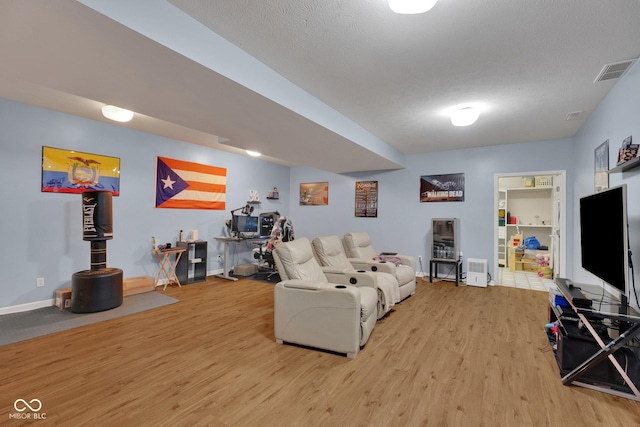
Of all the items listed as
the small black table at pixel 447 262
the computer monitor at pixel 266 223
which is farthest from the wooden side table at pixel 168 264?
the small black table at pixel 447 262

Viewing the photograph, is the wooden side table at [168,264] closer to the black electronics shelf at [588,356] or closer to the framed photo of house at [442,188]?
the framed photo of house at [442,188]

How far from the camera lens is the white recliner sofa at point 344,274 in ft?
11.4

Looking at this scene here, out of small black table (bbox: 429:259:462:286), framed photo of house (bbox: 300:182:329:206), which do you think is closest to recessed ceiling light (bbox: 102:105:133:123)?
framed photo of house (bbox: 300:182:329:206)

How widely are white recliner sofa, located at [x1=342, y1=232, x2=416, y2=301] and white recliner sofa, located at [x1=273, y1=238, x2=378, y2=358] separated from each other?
1.25 meters

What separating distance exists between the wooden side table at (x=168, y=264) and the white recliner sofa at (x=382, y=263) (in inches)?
117

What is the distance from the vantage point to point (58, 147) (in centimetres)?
405

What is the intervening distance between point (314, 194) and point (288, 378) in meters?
5.70

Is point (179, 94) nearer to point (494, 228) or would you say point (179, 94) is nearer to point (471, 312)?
point (471, 312)

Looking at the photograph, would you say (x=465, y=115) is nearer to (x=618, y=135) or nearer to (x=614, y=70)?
(x=614, y=70)

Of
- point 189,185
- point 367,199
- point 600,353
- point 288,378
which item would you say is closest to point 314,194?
point 367,199

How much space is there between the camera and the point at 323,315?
2.67m

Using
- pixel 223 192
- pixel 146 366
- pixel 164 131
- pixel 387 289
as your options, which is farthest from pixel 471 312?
pixel 164 131
